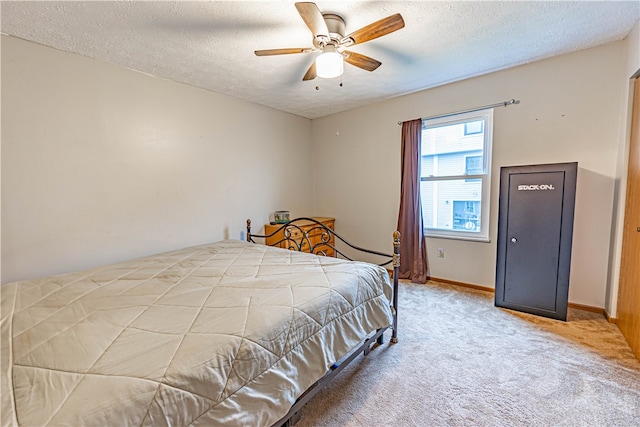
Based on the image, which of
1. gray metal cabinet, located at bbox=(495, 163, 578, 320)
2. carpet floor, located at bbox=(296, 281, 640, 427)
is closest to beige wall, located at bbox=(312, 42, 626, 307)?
gray metal cabinet, located at bbox=(495, 163, 578, 320)

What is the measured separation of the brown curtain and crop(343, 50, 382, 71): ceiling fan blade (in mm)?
1599

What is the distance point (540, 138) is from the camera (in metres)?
2.91

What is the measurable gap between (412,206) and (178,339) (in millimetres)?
3226

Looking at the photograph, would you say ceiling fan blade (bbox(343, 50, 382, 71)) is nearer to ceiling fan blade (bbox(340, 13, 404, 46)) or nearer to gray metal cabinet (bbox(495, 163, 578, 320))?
ceiling fan blade (bbox(340, 13, 404, 46))

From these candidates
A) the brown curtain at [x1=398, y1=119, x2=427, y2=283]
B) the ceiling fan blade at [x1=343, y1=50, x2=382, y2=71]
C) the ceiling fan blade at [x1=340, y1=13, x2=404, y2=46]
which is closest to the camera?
the ceiling fan blade at [x1=340, y1=13, x2=404, y2=46]

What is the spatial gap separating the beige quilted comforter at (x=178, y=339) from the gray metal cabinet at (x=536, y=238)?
5.25ft

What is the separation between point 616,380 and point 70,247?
4327mm

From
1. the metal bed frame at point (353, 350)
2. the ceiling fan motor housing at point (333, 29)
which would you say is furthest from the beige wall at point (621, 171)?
the ceiling fan motor housing at point (333, 29)

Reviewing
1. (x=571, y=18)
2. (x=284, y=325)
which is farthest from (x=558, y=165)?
(x=284, y=325)

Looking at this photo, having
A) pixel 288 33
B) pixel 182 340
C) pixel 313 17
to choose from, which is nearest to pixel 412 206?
pixel 288 33

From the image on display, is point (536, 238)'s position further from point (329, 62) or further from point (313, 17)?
point (313, 17)

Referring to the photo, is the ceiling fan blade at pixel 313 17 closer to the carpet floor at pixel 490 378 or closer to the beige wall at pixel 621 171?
the carpet floor at pixel 490 378

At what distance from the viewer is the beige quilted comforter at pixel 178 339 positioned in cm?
86

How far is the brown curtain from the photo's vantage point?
3.66 metres
